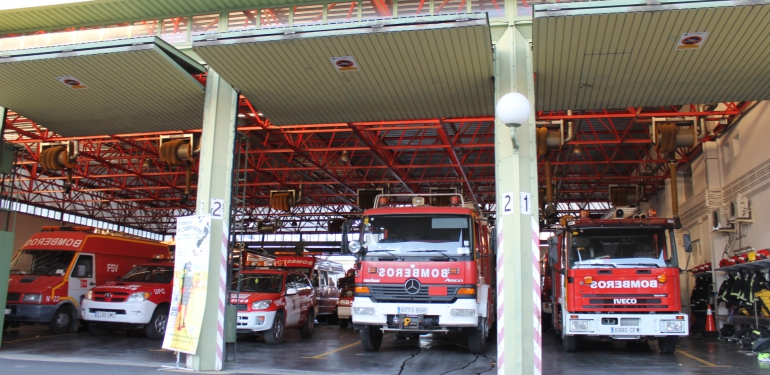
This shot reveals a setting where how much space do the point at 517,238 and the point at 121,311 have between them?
9674mm

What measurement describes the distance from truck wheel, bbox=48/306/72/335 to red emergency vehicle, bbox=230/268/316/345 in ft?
13.5

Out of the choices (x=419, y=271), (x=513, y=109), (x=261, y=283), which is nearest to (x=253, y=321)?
(x=261, y=283)

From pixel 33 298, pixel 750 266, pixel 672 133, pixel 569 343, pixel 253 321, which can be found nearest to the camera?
pixel 569 343

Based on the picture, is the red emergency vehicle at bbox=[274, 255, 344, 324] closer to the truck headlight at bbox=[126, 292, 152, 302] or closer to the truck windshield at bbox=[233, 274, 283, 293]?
the truck windshield at bbox=[233, 274, 283, 293]

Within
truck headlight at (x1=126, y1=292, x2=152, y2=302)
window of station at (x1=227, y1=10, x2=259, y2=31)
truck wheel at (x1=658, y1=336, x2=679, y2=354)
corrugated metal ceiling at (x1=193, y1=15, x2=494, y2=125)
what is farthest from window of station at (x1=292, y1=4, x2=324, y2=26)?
truck wheel at (x1=658, y1=336, x2=679, y2=354)

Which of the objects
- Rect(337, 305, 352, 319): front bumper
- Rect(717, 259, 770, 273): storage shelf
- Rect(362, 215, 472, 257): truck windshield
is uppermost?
Rect(362, 215, 472, 257): truck windshield

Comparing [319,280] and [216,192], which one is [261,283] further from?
[319,280]

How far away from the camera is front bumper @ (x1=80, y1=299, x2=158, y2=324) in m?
13.7

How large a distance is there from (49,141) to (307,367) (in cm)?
1742

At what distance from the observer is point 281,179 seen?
99.5ft

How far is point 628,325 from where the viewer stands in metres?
11.4

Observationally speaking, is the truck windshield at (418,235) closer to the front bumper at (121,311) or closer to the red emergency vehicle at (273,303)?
the red emergency vehicle at (273,303)

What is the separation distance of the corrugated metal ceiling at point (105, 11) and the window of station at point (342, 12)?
0.76 m

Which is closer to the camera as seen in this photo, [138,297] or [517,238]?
[517,238]
